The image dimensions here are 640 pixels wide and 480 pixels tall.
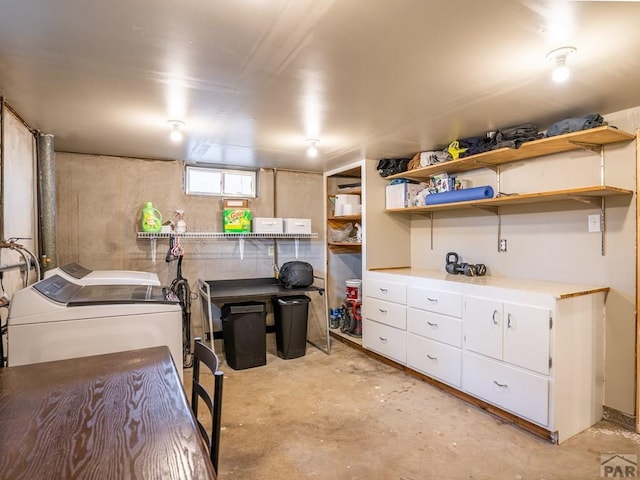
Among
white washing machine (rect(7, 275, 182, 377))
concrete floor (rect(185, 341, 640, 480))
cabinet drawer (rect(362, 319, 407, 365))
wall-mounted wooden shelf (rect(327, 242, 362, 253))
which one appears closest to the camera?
white washing machine (rect(7, 275, 182, 377))

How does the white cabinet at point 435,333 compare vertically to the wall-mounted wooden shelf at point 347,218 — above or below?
below

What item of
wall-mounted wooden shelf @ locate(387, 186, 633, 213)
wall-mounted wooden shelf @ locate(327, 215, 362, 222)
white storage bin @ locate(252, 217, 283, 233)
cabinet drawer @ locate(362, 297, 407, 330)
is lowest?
cabinet drawer @ locate(362, 297, 407, 330)

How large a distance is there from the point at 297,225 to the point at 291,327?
1.21 meters

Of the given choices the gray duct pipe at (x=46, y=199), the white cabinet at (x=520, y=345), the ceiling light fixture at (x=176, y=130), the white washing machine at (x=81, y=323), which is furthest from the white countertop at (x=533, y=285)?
the gray duct pipe at (x=46, y=199)

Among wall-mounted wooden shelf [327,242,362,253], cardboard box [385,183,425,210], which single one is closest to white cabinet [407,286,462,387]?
cardboard box [385,183,425,210]

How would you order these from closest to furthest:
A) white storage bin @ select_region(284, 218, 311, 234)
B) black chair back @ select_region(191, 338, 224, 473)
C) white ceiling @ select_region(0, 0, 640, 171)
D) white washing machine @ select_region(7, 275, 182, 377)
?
1. black chair back @ select_region(191, 338, 224, 473)
2. white ceiling @ select_region(0, 0, 640, 171)
3. white washing machine @ select_region(7, 275, 182, 377)
4. white storage bin @ select_region(284, 218, 311, 234)

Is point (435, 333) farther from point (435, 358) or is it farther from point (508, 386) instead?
point (508, 386)

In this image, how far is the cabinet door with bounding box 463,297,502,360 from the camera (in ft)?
8.58

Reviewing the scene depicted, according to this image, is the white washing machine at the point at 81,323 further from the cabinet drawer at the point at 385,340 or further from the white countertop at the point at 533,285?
the white countertop at the point at 533,285

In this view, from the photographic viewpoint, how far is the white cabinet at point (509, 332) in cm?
234

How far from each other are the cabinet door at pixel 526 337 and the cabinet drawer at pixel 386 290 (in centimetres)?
107

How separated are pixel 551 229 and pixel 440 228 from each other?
1.19m

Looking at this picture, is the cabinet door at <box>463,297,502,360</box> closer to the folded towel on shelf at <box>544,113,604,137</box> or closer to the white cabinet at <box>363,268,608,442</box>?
the white cabinet at <box>363,268,608,442</box>

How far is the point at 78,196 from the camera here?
3.66 m
